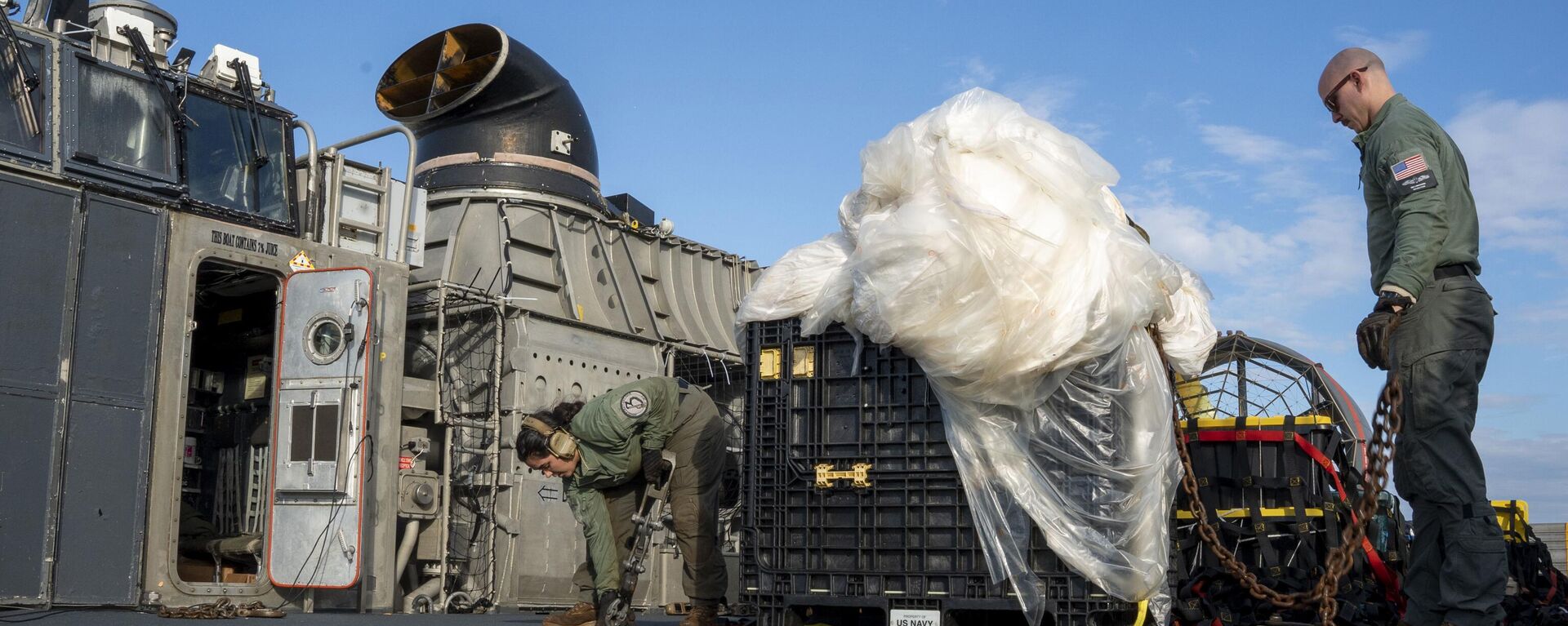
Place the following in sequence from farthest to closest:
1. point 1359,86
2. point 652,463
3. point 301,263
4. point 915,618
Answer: point 301,263, point 652,463, point 915,618, point 1359,86

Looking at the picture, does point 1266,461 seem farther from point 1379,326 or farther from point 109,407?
point 109,407

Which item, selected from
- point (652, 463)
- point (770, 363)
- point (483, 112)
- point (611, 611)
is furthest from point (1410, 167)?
point (483, 112)

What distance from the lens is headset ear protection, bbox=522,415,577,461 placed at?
723cm

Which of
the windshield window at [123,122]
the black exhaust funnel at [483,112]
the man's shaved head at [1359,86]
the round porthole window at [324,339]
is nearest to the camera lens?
the man's shaved head at [1359,86]

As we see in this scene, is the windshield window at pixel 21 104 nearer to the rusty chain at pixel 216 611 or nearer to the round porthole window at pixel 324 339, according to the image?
the round porthole window at pixel 324 339

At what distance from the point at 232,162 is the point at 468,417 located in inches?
105

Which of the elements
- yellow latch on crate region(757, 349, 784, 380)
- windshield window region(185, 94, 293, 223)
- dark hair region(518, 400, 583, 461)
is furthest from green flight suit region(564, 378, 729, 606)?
windshield window region(185, 94, 293, 223)

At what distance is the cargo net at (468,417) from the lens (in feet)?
33.3

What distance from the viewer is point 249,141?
9352mm

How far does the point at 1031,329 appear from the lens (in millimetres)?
5301

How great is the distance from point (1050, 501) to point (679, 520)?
2559mm

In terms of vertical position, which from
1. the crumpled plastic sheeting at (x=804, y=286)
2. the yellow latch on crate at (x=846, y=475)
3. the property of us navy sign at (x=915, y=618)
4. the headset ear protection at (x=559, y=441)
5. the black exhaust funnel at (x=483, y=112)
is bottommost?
the property of us navy sign at (x=915, y=618)

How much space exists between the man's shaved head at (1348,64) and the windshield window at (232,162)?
7047 millimetres

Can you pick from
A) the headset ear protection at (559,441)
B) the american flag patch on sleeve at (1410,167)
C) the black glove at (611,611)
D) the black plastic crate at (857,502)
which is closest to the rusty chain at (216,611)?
the headset ear protection at (559,441)
